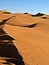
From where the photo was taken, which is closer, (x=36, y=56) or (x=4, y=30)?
(x=36, y=56)

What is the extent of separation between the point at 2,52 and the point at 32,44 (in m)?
1.29

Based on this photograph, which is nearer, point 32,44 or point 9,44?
point 9,44

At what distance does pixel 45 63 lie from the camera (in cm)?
774

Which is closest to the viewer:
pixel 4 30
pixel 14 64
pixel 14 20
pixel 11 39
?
pixel 14 64

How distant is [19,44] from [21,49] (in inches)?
17.3

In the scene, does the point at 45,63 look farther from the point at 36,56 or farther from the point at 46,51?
the point at 46,51

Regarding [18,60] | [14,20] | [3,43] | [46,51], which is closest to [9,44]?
[3,43]

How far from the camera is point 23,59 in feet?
24.7

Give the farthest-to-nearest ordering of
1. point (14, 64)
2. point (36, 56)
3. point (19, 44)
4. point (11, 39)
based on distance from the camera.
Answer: point (11, 39), point (19, 44), point (36, 56), point (14, 64)

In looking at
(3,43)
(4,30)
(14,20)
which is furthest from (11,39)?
(14,20)

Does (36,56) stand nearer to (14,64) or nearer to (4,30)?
(14,64)

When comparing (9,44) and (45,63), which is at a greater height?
(9,44)

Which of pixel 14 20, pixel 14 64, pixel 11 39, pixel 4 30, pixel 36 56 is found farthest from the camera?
pixel 14 20

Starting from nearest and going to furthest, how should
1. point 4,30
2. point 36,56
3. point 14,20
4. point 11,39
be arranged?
point 36,56, point 11,39, point 4,30, point 14,20
